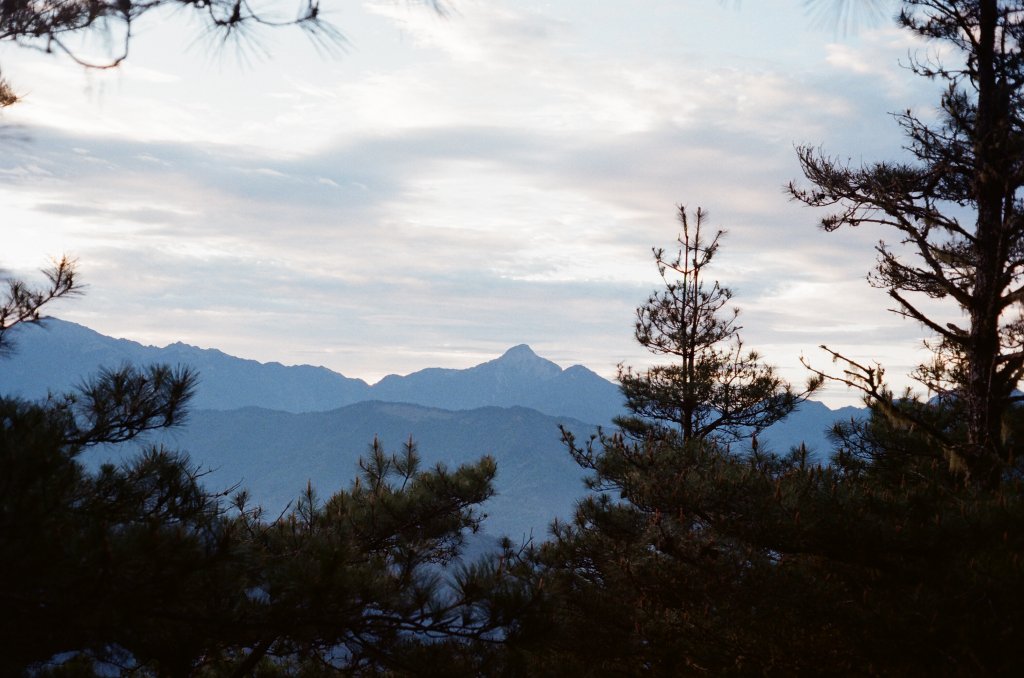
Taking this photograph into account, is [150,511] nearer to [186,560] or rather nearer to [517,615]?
[186,560]

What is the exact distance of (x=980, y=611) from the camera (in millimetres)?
6746

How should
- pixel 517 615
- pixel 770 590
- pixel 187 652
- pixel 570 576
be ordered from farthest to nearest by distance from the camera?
1. pixel 570 576
2. pixel 770 590
3. pixel 187 652
4. pixel 517 615

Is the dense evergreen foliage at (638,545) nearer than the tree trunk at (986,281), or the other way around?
the dense evergreen foliage at (638,545)

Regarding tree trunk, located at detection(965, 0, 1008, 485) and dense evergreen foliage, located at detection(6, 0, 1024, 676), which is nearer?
dense evergreen foliage, located at detection(6, 0, 1024, 676)

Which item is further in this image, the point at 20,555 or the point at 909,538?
the point at 909,538

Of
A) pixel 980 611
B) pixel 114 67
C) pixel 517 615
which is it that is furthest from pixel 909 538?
pixel 114 67

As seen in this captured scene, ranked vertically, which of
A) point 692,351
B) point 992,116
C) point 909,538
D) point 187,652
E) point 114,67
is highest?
point 992,116

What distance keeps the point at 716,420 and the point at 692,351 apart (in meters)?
1.43

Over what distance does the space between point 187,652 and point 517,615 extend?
3.20 meters

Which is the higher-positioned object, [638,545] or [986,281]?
[986,281]

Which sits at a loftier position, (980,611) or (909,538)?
(909,538)

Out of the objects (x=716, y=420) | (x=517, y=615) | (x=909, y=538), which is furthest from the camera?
(x=716, y=420)

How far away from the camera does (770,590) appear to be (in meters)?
7.96

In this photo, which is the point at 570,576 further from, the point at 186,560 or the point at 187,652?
the point at 186,560
